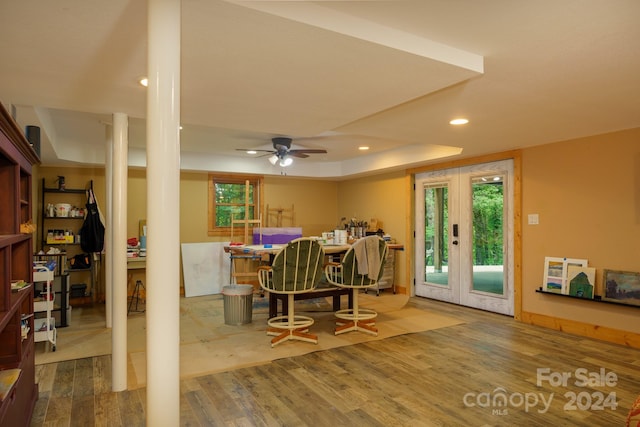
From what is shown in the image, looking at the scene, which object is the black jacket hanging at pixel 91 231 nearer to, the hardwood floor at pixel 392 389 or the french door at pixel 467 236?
the hardwood floor at pixel 392 389

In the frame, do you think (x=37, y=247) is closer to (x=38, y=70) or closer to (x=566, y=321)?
(x=38, y=70)

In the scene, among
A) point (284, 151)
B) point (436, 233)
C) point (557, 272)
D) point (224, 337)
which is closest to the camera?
point (224, 337)

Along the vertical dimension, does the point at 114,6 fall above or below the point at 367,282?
above

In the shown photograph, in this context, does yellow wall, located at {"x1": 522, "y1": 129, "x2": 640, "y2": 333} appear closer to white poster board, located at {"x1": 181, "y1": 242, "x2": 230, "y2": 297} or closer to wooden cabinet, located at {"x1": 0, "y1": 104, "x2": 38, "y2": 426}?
white poster board, located at {"x1": 181, "y1": 242, "x2": 230, "y2": 297}

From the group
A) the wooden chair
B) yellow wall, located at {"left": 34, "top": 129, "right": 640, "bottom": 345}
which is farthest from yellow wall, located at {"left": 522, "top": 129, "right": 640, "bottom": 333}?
the wooden chair

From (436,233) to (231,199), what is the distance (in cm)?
379

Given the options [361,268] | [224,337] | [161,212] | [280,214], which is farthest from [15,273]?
[280,214]

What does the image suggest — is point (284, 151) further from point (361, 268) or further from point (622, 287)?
point (622, 287)

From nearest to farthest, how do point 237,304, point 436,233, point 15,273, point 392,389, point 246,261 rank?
point 15,273, point 392,389, point 237,304, point 436,233, point 246,261

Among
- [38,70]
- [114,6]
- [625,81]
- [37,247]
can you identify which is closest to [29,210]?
[38,70]

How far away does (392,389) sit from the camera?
3.03 metres

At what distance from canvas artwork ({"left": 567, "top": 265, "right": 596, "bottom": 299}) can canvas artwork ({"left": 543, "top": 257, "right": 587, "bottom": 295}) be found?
37 mm

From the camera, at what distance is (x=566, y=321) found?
457cm

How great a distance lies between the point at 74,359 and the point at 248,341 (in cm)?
162
